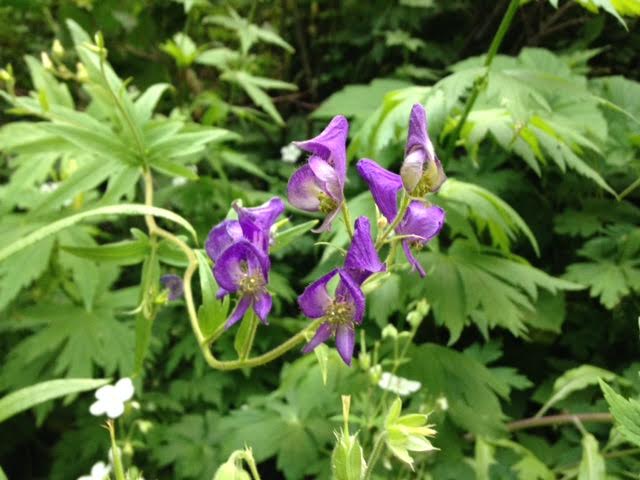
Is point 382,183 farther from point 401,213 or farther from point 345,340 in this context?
point 345,340

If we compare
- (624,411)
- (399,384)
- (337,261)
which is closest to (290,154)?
(337,261)

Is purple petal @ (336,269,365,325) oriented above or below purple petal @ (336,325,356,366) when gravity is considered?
above

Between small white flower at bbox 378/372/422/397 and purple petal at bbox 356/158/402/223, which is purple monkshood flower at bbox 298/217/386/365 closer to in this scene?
purple petal at bbox 356/158/402/223

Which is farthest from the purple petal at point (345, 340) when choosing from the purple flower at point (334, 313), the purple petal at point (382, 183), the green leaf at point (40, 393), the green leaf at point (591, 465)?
the green leaf at point (591, 465)

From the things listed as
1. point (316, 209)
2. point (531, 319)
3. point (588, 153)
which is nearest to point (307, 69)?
point (588, 153)

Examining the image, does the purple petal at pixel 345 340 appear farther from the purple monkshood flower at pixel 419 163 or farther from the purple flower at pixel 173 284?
the purple flower at pixel 173 284

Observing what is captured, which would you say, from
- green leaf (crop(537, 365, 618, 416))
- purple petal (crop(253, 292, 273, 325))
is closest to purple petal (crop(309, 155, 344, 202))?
purple petal (crop(253, 292, 273, 325))

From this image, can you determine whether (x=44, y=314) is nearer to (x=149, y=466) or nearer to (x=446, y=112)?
(x=149, y=466)
